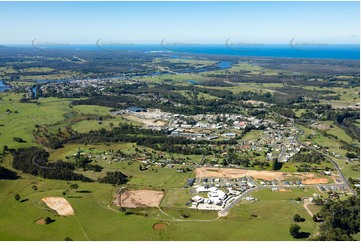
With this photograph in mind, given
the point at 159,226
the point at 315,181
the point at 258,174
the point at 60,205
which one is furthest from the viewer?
the point at 258,174

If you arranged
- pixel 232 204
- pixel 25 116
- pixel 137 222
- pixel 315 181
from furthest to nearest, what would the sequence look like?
pixel 25 116, pixel 315 181, pixel 232 204, pixel 137 222

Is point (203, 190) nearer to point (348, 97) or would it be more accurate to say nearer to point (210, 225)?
→ point (210, 225)

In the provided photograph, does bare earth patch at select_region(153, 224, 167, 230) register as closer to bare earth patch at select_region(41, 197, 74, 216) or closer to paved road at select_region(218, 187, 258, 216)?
paved road at select_region(218, 187, 258, 216)

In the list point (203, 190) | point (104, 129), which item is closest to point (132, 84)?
point (104, 129)

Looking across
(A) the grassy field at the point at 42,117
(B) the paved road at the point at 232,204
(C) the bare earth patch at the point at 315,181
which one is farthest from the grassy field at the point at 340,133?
(A) the grassy field at the point at 42,117

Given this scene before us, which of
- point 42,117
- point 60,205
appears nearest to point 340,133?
point 60,205

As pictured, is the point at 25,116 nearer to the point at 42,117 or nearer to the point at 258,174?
the point at 42,117
